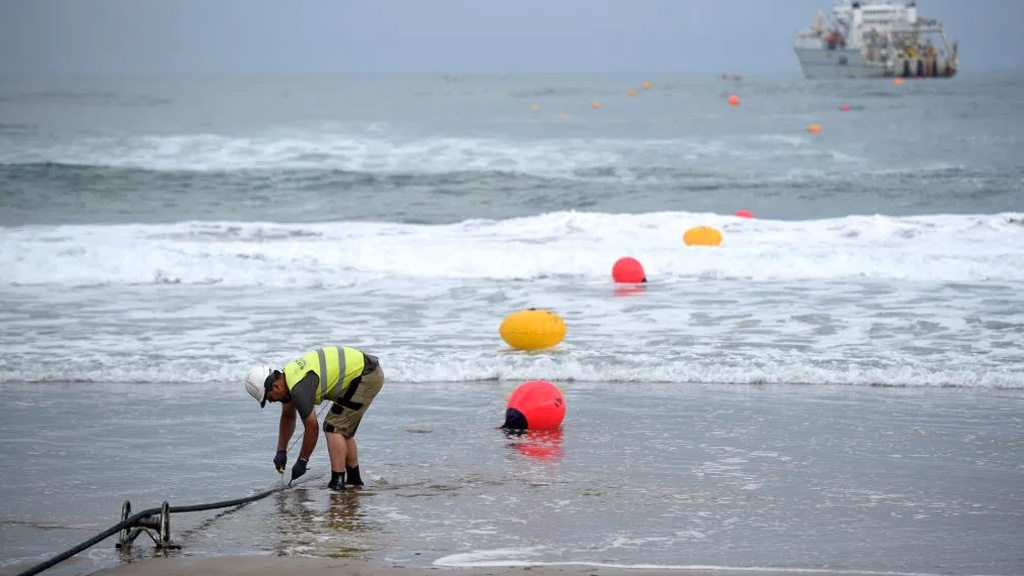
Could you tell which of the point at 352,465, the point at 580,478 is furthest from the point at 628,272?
the point at 352,465

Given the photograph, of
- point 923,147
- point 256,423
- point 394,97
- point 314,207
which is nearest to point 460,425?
point 256,423

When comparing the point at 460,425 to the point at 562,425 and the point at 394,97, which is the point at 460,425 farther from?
the point at 394,97

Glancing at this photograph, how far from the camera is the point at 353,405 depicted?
23.8 ft

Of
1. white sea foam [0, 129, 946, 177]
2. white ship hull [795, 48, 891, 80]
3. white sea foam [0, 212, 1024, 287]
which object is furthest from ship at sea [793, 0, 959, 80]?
white sea foam [0, 212, 1024, 287]

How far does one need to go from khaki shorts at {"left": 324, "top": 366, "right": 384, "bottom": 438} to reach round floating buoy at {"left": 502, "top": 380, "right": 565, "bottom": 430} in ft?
6.34

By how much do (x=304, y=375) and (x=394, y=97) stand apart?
9461 cm

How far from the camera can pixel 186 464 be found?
26.5 ft

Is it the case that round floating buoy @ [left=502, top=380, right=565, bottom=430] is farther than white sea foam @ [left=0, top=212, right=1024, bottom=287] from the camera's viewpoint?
No

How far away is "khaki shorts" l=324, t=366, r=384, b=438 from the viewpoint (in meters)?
7.25

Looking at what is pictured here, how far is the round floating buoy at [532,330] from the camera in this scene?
11.9 m

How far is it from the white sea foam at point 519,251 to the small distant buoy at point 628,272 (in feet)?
1.45

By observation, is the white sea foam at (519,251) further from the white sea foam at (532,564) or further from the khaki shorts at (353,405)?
the white sea foam at (532,564)

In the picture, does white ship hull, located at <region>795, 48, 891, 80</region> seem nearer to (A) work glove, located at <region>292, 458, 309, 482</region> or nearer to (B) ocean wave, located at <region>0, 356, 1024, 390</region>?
(B) ocean wave, located at <region>0, 356, 1024, 390</region>

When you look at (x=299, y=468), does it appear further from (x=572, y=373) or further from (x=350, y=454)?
(x=572, y=373)
